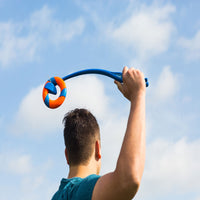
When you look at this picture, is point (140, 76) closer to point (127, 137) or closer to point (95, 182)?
point (127, 137)

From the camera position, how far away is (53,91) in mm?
4668

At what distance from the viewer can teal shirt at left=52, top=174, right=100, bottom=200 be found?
308 centimetres

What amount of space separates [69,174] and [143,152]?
1.08m

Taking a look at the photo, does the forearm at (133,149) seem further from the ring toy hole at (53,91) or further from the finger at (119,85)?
the ring toy hole at (53,91)

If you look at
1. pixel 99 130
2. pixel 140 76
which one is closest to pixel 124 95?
pixel 140 76

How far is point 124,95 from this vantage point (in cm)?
348

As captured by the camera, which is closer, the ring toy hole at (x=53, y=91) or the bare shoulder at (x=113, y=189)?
the bare shoulder at (x=113, y=189)

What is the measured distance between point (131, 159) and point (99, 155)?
1.02 metres

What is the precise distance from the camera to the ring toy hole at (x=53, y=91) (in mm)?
4516

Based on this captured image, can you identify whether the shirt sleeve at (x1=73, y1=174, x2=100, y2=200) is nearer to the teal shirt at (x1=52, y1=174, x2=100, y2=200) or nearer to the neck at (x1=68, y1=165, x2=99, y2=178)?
the teal shirt at (x1=52, y1=174, x2=100, y2=200)

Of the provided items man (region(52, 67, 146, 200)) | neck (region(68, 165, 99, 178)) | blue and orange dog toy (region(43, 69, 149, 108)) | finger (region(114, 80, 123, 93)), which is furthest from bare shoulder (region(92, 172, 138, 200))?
blue and orange dog toy (region(43, 69, 149, 108))

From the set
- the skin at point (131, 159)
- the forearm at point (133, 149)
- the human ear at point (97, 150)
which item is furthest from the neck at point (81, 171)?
the forearm at point (133, 149)

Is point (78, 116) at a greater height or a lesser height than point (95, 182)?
greater

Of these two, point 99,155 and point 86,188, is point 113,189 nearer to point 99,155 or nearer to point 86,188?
point 86,188
